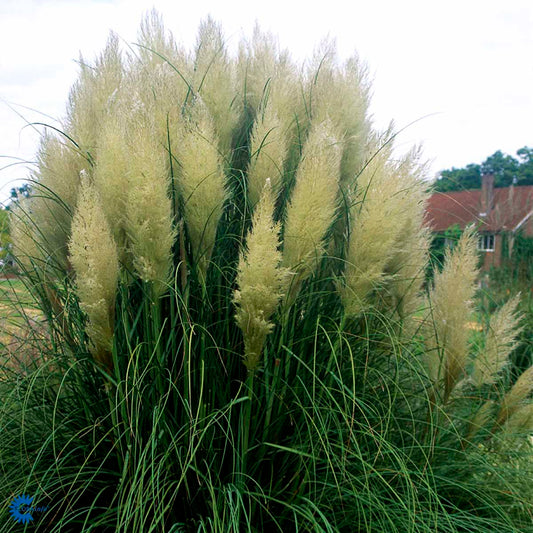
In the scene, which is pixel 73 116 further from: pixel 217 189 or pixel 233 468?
pixel 233 468

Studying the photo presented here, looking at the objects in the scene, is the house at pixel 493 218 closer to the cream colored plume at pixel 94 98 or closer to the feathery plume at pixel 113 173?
the feathery plume at pixel 113 173

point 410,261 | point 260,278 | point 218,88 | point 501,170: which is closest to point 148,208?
point 260,278

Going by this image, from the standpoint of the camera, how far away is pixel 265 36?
2.63 meters

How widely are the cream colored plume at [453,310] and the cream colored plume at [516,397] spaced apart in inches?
11.2

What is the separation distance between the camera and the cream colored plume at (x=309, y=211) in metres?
1.76

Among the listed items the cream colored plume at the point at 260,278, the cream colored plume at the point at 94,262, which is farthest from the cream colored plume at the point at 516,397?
the cream colored plume at the point at 94,262

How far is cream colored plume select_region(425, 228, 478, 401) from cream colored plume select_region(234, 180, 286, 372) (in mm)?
809

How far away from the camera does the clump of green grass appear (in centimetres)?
177

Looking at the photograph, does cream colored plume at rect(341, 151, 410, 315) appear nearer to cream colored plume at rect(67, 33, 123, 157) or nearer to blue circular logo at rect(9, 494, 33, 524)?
cream colored plume at rect(67, 33, 123, 157)

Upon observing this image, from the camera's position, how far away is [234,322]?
2.08m

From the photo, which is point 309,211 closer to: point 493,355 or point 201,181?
point 201,181

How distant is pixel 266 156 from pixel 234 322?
2.06ft

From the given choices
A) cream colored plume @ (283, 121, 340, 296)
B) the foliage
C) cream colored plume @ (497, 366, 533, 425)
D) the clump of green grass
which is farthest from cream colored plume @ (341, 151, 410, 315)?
the foliage

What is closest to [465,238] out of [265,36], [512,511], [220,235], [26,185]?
[220,235]
